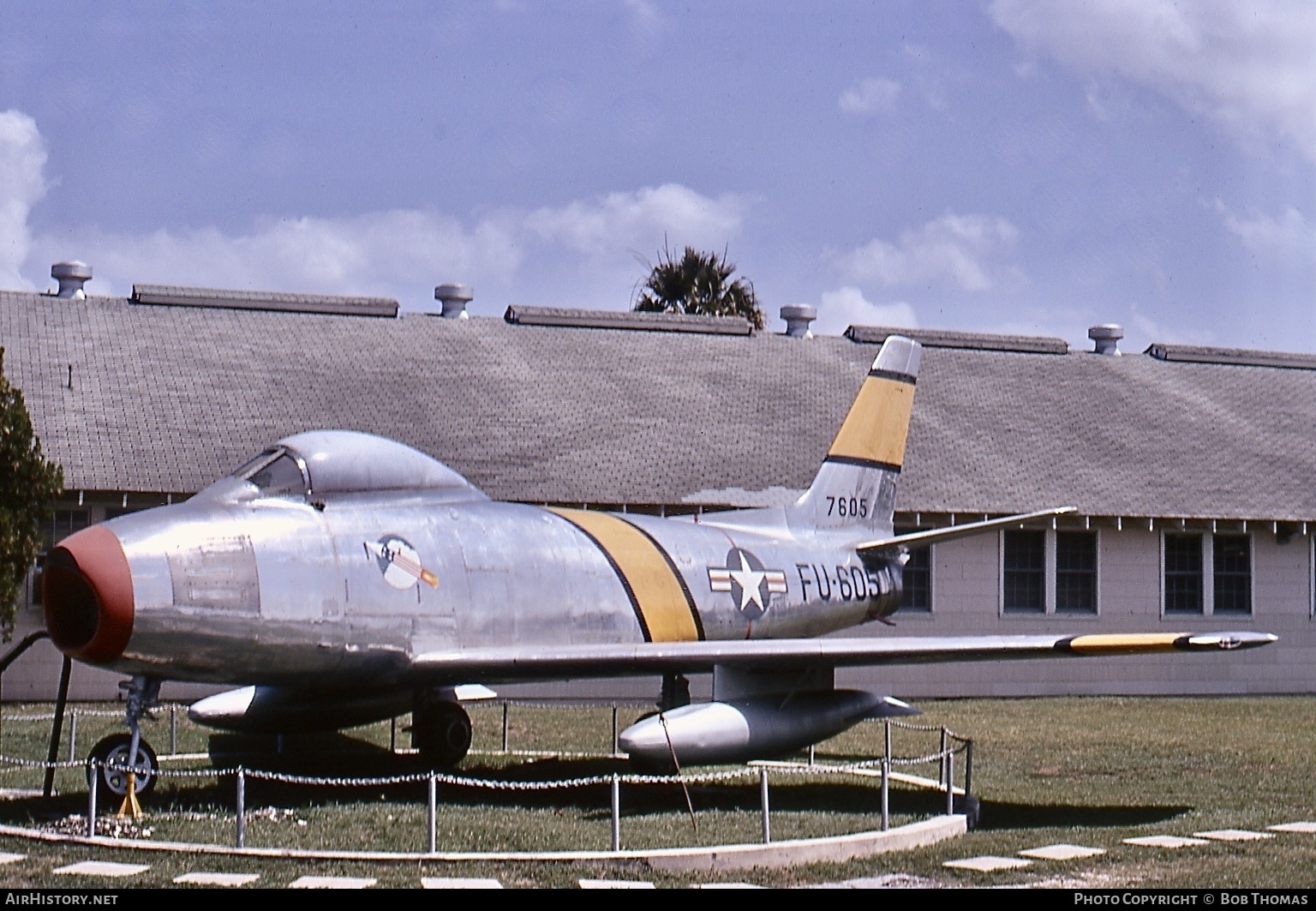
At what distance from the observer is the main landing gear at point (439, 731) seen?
1596 cm

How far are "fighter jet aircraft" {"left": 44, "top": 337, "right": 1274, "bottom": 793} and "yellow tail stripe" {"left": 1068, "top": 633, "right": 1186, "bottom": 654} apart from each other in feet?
0.07

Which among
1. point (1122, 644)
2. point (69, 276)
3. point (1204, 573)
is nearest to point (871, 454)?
point (1122, 644)

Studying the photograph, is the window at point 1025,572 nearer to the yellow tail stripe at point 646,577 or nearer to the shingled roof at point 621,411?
the shingled roof at point 621,411

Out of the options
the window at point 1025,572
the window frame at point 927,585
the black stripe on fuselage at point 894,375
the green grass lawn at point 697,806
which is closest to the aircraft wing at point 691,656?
the green grass lawn at point 697,806

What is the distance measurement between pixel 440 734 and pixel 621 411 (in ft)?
46.4

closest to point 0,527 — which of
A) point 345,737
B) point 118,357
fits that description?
point 345,737

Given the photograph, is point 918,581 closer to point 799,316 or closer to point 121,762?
point 799,316

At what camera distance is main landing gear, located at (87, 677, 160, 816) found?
40.8 ft

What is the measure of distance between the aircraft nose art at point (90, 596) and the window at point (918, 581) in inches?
708

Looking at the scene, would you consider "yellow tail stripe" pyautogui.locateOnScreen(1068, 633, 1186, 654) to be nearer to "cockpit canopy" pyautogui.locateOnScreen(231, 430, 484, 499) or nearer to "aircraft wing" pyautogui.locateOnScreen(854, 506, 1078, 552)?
"aircraft wing" pyautogui.locateOnScreen(854, 506, 1078, 552)

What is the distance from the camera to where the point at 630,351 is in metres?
32.7

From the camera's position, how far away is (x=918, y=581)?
28281mm

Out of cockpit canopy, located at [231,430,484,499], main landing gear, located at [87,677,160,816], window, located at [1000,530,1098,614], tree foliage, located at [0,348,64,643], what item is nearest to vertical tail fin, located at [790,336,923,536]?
cockpit canopy, located at [231,430,484,499]

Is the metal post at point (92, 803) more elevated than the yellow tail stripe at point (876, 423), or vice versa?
the yellow tail stripe at point (876, 423)
